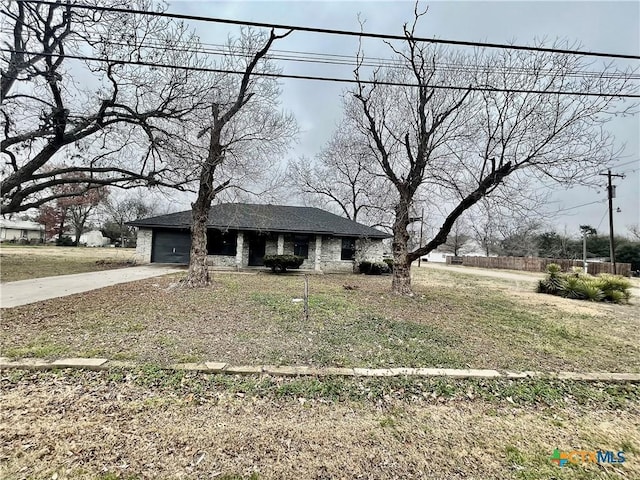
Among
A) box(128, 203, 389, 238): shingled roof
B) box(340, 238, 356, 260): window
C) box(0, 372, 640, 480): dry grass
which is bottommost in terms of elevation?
box(0, 372, 640, 480): dry grass

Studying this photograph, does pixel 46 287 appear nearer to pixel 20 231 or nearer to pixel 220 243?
pixel 220 243

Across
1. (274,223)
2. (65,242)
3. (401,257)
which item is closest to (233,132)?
(401,257)

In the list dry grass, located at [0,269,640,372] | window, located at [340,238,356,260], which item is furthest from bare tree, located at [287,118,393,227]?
dry grass, located at [0,269,640,372]

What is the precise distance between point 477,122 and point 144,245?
1773cm

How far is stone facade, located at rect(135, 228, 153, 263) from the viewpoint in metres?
17.5

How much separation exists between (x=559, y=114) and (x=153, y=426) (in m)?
9.79

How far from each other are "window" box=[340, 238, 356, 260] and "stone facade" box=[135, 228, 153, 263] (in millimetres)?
11463

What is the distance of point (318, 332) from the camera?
17.2 feet

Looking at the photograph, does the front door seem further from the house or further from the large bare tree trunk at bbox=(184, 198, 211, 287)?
the large bare tree trunk at bbox=(184, 198, 211, 287)

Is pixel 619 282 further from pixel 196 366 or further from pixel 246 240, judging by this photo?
pixel 246 240

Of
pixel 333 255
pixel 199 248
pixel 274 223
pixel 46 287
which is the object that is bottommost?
pixel 46 287

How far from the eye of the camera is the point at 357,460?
7.37 feet

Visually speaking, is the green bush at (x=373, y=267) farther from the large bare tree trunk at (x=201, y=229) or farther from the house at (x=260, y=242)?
the large bare tree trunk at (x=201, y=229)

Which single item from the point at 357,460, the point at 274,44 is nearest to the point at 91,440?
the point at 357,460
